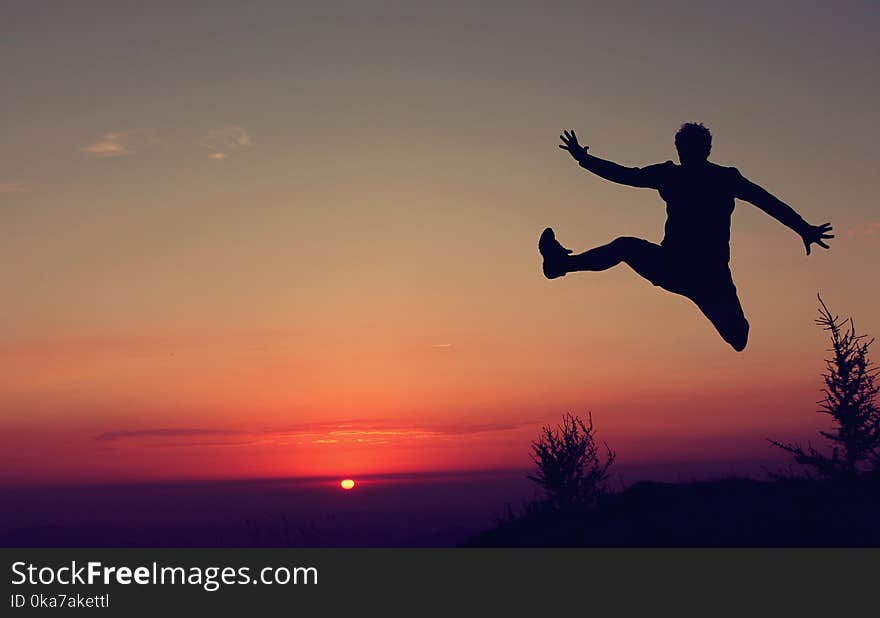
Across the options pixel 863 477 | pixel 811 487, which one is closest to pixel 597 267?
pixel 811 487

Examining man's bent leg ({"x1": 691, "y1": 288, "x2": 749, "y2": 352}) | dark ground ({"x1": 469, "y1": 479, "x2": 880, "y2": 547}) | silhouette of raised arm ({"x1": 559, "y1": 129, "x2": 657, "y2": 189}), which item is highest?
silhouette of raised arm ({"x1": 559, "y1": 129, "x2": 657, "y2": 189})

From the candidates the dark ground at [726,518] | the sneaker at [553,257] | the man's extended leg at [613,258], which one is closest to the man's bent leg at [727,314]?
the man's extended leg at [613,258]

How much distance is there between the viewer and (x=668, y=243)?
11453 mm

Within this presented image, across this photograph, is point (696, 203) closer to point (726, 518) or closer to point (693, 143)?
point (693, 143)

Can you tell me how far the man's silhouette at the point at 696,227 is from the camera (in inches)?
446

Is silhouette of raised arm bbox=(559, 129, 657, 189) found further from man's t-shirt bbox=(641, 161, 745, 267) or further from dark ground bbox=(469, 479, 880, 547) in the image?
dark ground bbox=(469, 479, 880, 547)

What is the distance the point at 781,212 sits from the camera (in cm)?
1151

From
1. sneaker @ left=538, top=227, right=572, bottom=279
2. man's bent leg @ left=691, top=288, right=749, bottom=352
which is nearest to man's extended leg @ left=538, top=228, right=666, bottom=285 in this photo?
sneaker @ left=538, top=227, right=572, bottom=279

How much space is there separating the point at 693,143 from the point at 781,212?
1365mm

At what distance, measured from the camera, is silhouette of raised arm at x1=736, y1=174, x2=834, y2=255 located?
1148cm

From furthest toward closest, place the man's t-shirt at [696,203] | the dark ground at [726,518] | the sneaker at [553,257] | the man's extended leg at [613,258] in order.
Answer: the sneaker at [553,257]
the man's extended leg at [613,258]
the man's t-shirt at [696,203]
the dark ground at [726,518]

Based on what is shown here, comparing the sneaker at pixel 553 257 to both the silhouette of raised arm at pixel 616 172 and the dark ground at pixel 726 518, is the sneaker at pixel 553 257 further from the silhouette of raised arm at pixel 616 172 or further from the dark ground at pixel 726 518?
the dark ground at pixel 726 518

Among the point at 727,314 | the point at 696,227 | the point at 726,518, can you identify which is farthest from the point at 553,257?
the point at 726,518
